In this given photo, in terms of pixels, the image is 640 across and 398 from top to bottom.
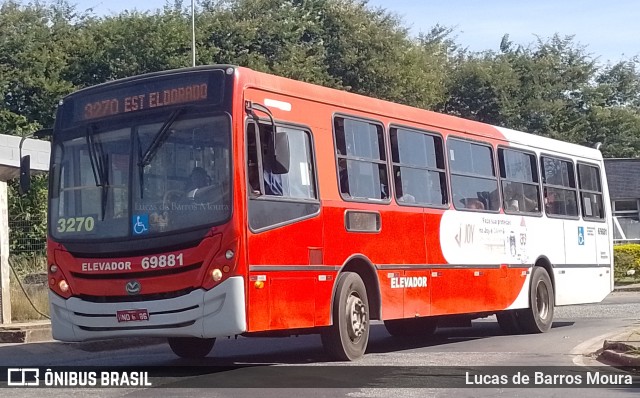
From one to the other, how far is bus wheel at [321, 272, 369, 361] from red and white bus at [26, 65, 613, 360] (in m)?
0.02

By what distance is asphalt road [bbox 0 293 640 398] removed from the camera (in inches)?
409

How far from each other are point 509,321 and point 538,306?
0.56m

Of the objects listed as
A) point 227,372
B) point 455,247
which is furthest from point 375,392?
point 455,247

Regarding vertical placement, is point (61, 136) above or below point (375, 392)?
above

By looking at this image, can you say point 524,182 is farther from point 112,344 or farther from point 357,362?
point 112,344

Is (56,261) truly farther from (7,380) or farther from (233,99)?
(233,99)

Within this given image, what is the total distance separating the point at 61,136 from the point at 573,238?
10.6 meters

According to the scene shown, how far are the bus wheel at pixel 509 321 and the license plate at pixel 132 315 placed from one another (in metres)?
8.29

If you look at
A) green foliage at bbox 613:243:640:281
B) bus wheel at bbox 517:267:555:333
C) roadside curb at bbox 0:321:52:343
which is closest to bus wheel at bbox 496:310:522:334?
bus wheel at bbox 517:267:555:333

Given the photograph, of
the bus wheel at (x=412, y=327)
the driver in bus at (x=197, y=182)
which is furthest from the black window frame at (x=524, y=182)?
the driver in bus at (x=197, y=182)

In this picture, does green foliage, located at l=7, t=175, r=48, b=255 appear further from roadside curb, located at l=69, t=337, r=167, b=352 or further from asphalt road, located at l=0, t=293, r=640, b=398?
asphalt road, located at l=0, t=293, r=640, b=398

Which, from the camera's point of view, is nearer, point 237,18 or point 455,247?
point 455,247

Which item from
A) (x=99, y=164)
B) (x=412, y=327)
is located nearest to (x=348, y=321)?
(x=99, y=164)

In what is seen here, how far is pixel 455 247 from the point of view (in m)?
15.4
